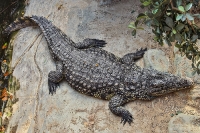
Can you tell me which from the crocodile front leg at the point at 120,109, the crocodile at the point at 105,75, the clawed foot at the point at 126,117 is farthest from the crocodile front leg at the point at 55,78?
the clawed foot at the point at 126,117

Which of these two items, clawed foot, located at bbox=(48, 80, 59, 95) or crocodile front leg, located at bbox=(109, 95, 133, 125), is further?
clawed foot, located at bbox=(48, 80, 59, 95)

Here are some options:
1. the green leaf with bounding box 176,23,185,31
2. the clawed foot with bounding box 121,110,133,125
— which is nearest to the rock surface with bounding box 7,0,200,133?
the clawed foot with bounding box 121,110,133,125

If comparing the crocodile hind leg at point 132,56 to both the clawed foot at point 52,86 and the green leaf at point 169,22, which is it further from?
the green leaf at point 169,22

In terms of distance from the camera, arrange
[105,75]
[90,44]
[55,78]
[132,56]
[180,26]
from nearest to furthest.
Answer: [180,26]
[105,75]
[132,56]
[55,78]
[90,44]

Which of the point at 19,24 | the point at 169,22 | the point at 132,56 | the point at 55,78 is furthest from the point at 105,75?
the point at 19,24

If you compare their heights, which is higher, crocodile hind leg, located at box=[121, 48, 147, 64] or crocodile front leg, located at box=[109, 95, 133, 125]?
crocodile hind leg, located at box=[121, 48, 147, 64]

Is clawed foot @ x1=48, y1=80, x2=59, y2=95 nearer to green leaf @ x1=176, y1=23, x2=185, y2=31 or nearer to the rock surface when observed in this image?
the rock surface

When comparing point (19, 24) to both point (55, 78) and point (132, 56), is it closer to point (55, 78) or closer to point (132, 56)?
point (55, 78)

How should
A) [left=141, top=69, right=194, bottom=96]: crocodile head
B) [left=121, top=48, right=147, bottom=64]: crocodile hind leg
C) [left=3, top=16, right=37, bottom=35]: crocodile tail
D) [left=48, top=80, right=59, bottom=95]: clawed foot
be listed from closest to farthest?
[left=141, top=69, right=194, bottom=96]: crocodile head
[left=121, top=48, right=147, bottom=64]: crocodile hind leg
[left=48, top=80, right=59, bottom=95]: clawed foot
[left=3, top=16, right=37, bottom=35]: crocodile tail
